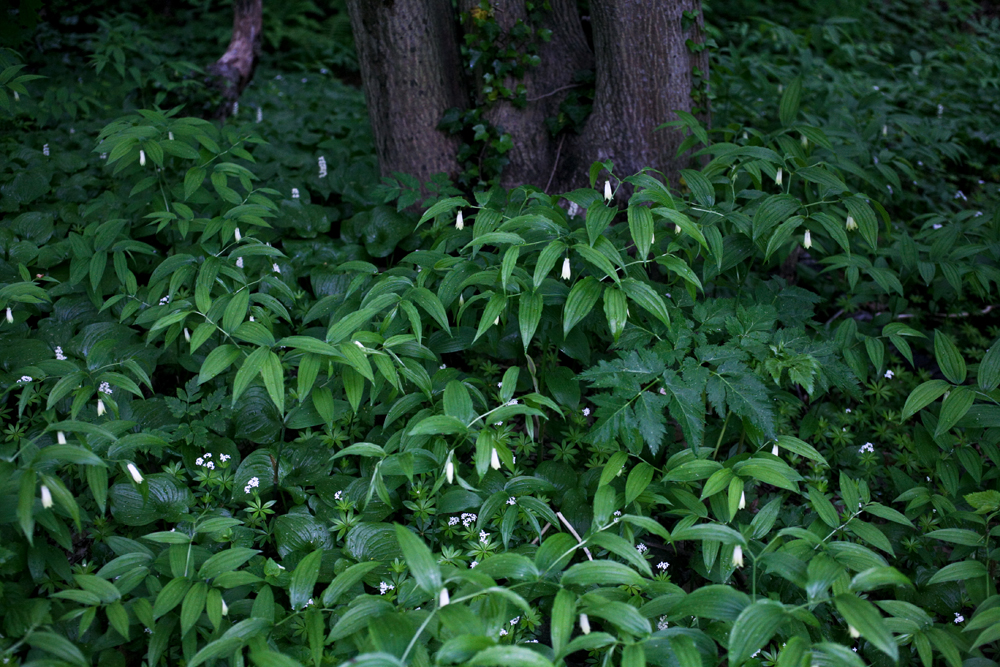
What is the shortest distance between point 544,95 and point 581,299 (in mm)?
2025

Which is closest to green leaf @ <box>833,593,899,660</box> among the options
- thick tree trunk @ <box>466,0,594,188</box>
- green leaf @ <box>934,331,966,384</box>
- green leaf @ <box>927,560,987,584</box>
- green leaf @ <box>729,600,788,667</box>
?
green leaf @ <box>729,600,788,667</box>

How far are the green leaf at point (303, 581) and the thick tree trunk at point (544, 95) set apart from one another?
2613 mm

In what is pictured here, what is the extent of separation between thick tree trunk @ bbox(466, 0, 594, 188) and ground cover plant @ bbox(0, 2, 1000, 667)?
1.79 ft

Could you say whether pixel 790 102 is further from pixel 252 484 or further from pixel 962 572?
pixel 252 484

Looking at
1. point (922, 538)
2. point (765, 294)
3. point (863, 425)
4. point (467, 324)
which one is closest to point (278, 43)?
point (467, 324)

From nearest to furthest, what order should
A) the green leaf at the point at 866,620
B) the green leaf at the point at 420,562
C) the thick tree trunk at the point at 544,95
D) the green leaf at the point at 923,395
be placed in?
the green leaf at the point at 866,620
the green leaf at the point at 420,562
the green leaf at the point at 923,395
the thick tree trunk at the point at 544,95

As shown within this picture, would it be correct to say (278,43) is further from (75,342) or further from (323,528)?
(323,528)

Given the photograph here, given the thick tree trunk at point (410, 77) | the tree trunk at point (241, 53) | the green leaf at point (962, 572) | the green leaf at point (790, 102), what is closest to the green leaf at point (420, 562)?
the green leaf at point (962, 572)

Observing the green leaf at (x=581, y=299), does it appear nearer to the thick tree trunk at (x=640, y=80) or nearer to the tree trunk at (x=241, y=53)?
the thick tree trunk at (x=640, y=80)

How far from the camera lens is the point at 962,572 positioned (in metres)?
2.12

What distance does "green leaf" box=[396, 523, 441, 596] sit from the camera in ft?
5.74

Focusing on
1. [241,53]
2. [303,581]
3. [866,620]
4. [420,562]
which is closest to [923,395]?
[866,620]

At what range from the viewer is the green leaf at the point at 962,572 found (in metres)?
2.12

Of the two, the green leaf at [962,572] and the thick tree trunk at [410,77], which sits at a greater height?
the thick tree trunk at [410,77]
